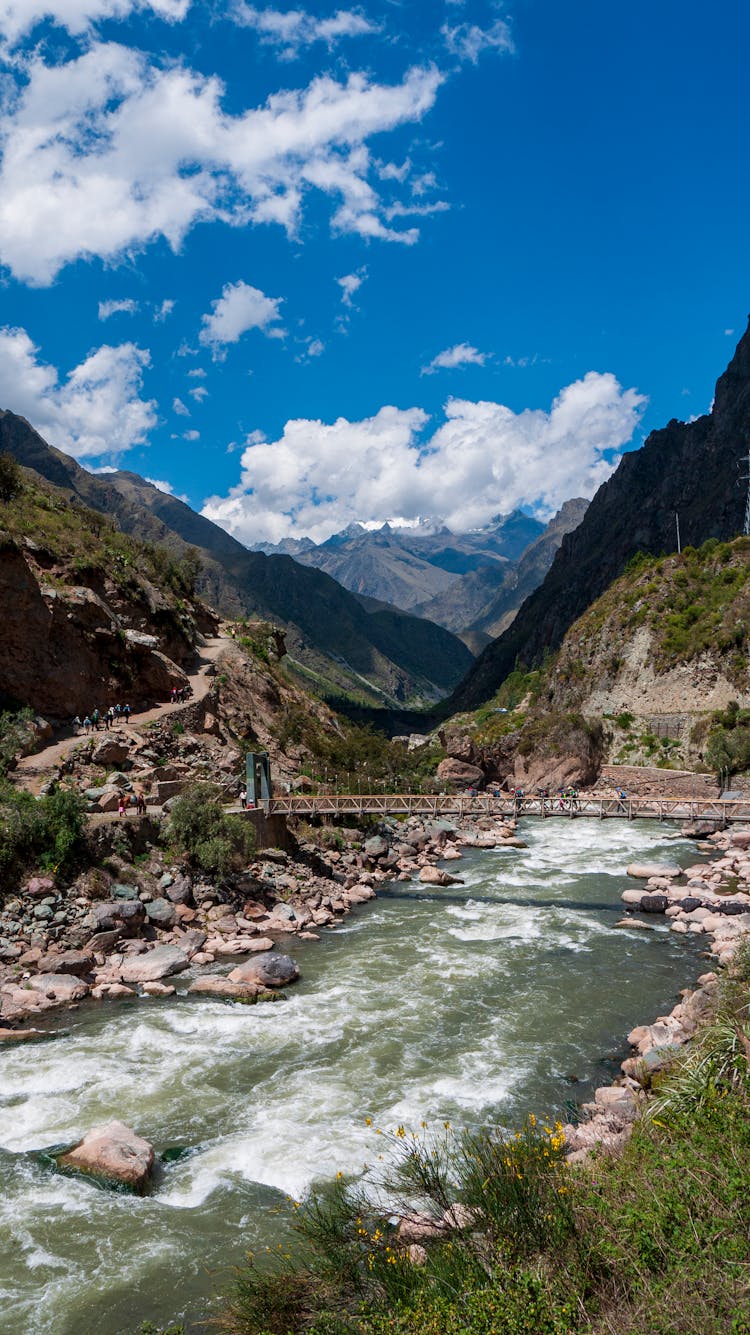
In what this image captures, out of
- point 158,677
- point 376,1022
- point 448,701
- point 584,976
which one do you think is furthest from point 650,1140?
point 448,701

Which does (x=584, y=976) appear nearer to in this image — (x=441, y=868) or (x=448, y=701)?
(x=441, y=868)

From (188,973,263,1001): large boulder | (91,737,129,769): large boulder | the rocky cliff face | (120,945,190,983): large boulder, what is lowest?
(188,973,263,1001): large boulder

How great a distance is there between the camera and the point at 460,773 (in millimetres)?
61562

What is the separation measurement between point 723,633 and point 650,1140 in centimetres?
5246

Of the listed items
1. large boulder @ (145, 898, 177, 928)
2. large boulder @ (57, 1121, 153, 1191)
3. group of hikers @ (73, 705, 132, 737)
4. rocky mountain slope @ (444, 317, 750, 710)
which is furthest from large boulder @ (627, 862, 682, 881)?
rocky mountain slope @ (444, 317, 750, 710)

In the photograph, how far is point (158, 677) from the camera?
1483 inches

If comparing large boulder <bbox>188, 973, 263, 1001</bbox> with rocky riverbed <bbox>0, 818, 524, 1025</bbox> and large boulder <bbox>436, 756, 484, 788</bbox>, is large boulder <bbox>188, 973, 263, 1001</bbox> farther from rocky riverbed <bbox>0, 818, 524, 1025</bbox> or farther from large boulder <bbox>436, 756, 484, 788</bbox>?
large boulder <bbox>436, 756, 484, 788</bbox>

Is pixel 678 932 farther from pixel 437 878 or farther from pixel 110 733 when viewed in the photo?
pixel 110 733

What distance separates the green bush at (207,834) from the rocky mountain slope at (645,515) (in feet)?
305

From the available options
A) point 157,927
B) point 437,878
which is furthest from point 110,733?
point 437,878

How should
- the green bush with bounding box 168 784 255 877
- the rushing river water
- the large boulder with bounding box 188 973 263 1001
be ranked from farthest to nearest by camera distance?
1. the green bush with bounding box 168 784 255 877
2. the large boulder with bounding box 188 973 263 1001
3. the rushing river water

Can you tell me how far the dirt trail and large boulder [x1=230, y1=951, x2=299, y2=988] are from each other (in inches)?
474

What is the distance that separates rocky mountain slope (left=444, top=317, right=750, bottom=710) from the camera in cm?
10975

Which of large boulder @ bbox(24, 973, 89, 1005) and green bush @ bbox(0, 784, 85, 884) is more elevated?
green bush @ bbox(0, 784, 85, 884)
